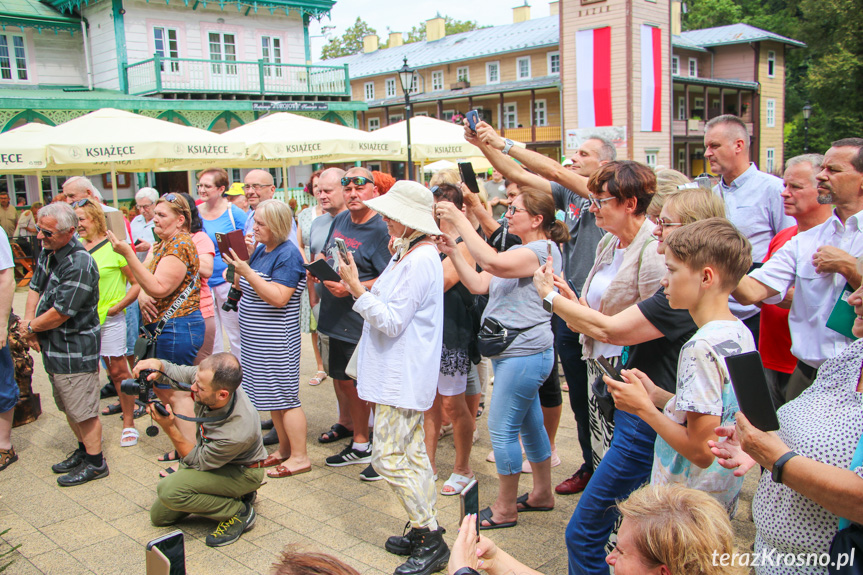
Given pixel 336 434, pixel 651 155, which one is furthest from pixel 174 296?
pixel 651 155

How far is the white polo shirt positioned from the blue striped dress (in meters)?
2.86

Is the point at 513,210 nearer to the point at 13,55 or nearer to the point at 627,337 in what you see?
the point at 627,337

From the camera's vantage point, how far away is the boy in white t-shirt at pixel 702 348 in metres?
2.01

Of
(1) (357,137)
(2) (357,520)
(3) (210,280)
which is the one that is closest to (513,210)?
(2) (357,520)

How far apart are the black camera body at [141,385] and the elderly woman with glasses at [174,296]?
0.75 meters

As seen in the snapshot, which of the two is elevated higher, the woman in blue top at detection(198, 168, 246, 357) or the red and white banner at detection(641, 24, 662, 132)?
the red and white banner at detection(641, 24, 662, 132)

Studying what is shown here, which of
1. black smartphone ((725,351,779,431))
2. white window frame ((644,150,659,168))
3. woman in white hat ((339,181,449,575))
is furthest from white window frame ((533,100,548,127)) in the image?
black smartphone ((725,351,779,431))

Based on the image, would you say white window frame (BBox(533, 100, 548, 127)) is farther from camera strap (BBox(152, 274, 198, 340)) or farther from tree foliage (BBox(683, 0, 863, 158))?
camera strap (BBox(152, 274, 198, 340))

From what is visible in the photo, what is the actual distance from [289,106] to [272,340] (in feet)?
65.9

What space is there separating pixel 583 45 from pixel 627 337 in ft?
98.8

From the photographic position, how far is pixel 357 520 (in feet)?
12.5

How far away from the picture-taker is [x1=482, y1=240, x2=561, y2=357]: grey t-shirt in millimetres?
3461

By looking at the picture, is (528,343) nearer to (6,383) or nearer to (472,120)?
(472,120)

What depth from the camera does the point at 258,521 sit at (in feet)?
12.6
